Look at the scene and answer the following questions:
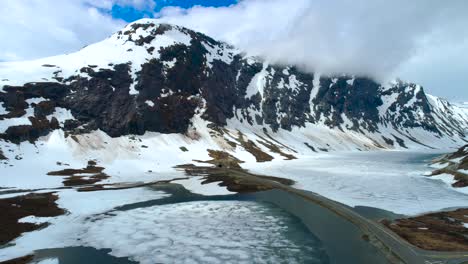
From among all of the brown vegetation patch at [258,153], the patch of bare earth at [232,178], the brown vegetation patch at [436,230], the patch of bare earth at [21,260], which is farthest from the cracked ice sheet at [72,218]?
the brown vegetation patch at [258,153]

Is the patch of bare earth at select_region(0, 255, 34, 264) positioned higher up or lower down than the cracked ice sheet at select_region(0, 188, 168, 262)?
lower down

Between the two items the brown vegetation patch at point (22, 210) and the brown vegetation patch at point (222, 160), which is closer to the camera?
the brown vegetation patch at point (22, 210)

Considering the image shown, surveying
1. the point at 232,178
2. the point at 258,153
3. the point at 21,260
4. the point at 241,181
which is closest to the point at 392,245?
the point at 21,260

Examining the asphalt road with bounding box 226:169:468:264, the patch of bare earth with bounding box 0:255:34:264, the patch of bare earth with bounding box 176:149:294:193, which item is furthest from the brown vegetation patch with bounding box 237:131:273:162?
the patch of bare earth with bounding box 0:255:34:264

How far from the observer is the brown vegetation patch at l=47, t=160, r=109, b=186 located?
99787 millimetres

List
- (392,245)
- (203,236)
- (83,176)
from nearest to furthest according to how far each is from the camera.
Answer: (392,245) → (203,236) → (83,176)

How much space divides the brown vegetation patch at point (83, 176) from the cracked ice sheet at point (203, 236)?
137 ft

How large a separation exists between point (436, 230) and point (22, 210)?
2505 inches

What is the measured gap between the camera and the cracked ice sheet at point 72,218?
1731 inches

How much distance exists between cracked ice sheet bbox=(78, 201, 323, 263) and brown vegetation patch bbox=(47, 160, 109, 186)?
41863 mm

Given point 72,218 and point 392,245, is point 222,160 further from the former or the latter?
point 392,245

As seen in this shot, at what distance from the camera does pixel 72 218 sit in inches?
2309

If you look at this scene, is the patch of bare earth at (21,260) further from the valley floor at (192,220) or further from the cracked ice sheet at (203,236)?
the cracked ice sheet at (203,236)

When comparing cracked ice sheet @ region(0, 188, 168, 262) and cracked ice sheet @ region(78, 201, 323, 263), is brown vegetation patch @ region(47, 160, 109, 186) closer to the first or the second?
cracked ice sheet @ region(0, 188, 168, 262)
